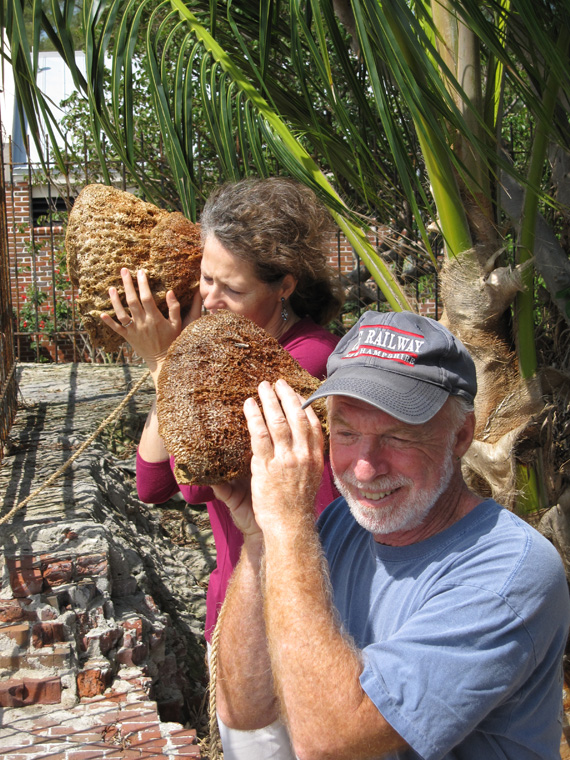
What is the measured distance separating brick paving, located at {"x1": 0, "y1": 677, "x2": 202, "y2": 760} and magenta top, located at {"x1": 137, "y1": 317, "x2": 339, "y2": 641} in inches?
13.7

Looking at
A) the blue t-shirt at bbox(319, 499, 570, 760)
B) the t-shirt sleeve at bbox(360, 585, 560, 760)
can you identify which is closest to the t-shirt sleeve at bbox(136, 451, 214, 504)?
the blue t-shirt at bbox(319, 499, 570, 760)

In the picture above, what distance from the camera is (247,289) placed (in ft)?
6.52

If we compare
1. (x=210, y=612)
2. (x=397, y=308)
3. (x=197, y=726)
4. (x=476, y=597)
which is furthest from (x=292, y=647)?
(x=197, y=726)

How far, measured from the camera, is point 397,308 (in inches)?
107

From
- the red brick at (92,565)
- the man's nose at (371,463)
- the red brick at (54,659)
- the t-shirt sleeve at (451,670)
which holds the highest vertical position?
the man's nose at (371,463)

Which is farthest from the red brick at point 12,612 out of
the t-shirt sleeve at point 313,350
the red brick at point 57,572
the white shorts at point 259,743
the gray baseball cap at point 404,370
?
the gray baseball cap at point 404,370

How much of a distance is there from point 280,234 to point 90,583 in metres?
1.54

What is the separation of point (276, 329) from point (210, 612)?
2.79 ft

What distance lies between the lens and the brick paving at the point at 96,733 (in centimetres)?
209

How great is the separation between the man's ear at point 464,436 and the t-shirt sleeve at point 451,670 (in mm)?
320

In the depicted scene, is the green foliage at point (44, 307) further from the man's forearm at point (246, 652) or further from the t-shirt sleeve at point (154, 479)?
the man's forearm at point (246, 652)

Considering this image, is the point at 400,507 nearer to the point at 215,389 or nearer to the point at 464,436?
the point at 464,436

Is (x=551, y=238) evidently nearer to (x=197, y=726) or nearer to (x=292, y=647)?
(x=292, y=647)

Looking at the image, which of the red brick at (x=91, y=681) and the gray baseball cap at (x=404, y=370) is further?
the red brick at (x=91, y=681)
